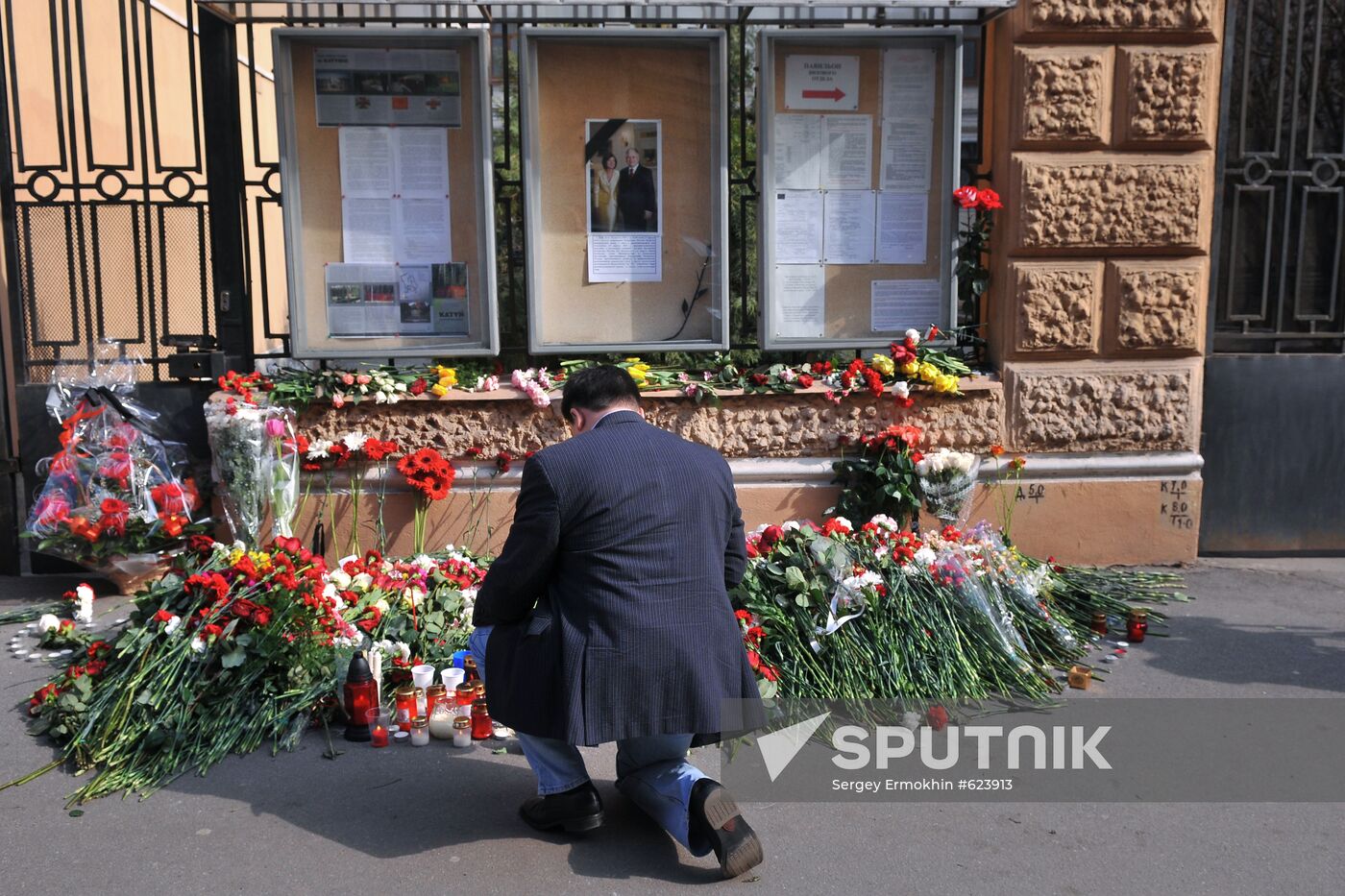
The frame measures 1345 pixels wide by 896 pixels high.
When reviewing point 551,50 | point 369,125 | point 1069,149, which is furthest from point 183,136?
point 1069,149

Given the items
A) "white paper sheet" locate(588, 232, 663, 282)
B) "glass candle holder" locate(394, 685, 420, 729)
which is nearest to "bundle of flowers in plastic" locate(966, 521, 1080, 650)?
"white paper sheet" locate(588, 232, 663, 282)

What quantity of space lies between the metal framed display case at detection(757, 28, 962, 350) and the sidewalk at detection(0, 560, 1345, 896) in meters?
2.98

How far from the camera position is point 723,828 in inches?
129

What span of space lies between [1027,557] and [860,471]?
942mm

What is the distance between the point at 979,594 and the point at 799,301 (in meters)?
2.20

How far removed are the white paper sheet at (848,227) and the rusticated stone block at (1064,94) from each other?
863 mm

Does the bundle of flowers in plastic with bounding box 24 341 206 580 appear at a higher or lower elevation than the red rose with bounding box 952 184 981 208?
lower

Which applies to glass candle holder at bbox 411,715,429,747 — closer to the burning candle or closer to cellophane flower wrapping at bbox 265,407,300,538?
the burning candle

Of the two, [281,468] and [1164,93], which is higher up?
[1164,93]

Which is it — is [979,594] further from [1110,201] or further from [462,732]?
[1110,201]

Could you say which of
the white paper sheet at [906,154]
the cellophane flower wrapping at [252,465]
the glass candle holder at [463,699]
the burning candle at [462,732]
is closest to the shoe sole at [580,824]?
the burning candle at [462,732]

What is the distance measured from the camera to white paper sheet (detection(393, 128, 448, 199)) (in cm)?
620

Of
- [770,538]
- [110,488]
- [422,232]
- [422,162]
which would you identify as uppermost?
[422,162]

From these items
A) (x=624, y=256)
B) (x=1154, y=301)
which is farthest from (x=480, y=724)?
(x=1154, y=301)
